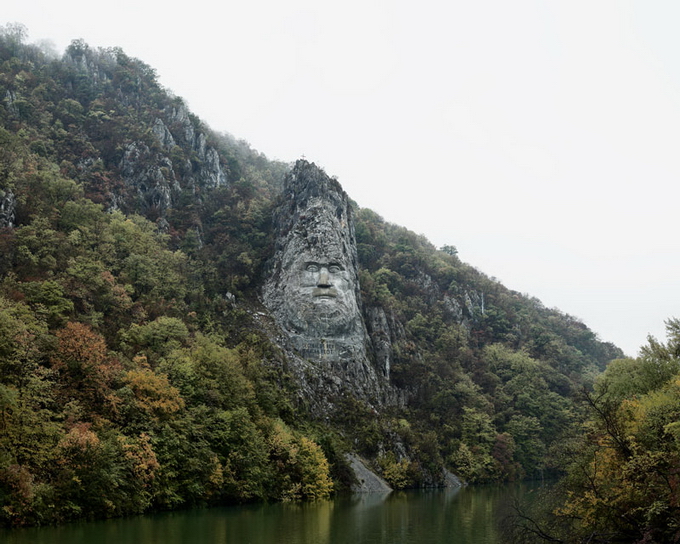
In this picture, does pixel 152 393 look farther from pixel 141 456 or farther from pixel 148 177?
pixel 148 177

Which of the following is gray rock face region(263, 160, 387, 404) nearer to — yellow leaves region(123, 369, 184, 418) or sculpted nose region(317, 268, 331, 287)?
sculpted nose region(317, 268, 331, 287)

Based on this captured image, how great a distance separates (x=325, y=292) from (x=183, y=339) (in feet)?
106

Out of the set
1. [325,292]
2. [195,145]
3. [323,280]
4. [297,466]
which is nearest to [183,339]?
[297,466]

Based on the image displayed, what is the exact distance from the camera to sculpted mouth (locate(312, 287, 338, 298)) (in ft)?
279

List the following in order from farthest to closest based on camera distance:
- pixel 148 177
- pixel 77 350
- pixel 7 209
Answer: pixel 148 177, pixel 7 209, pixel 77 350

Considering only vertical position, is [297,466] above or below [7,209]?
below

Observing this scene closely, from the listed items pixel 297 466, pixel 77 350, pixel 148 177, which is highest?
pixel 148 177

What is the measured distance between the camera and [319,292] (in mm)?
85188

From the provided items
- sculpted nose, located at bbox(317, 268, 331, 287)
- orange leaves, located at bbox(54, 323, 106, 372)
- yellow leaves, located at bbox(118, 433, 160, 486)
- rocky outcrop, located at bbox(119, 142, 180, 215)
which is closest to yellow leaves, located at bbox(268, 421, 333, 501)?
yellow leaves, located at bbox(118, 433, 160, 486)

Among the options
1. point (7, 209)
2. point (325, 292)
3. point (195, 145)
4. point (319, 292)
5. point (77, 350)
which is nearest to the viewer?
point (77, 350)

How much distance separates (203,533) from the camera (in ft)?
84.5

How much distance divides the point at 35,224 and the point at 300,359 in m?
37.7

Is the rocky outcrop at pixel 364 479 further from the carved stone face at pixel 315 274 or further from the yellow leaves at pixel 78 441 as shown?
the yellow leaves at pixel 78 441

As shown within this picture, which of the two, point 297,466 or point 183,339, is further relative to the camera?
point 183,339
